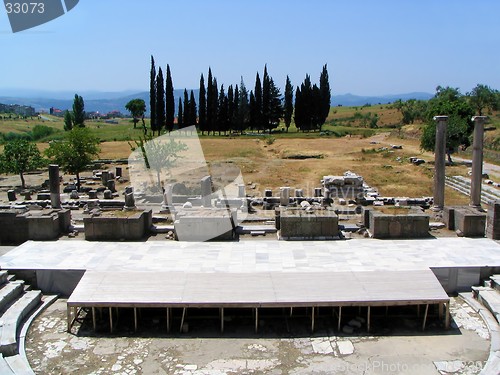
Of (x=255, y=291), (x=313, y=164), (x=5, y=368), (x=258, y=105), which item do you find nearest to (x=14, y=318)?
(x=5, y=368)

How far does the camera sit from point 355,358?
11086 mm

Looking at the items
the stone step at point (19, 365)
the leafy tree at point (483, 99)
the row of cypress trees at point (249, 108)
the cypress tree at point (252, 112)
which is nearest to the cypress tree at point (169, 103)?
the row of cypress trees at point (249, 108)

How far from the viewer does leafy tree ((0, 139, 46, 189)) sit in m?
31.4

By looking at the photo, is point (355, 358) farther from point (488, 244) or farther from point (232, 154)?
point (232, 154)

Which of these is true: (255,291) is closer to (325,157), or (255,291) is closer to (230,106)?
(325,157)

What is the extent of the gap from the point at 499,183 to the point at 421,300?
1995 centimetres

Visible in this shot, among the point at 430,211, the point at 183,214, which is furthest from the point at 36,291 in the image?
the point at 430,211

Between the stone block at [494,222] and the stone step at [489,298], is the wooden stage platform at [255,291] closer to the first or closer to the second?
the stone step at [489,298]

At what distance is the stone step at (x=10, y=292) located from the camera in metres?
12.9

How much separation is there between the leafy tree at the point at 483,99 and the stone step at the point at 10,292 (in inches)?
2493

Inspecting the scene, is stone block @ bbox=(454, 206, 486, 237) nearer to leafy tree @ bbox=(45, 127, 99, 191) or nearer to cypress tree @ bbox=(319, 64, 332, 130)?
leafy tree @ bbox=(45, 127, 99, 191)

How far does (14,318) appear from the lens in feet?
40.1

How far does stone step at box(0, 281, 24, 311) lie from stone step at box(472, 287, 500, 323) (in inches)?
486

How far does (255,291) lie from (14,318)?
5860 millimetres
